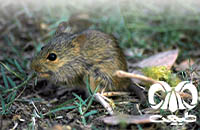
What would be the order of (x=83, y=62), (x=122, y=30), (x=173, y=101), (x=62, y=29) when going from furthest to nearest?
(x=122, y=30) < (x=62, y=29) < (x=83, y=62) < (x=173, y=101)

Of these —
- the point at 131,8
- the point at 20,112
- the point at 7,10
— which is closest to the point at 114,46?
the point at 20,112

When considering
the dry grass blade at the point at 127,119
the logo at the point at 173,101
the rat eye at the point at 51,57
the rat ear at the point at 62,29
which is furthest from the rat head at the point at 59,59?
the logo at the point at 173,101

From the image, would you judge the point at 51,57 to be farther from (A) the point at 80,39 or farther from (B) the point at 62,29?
(B) the point at 62,29

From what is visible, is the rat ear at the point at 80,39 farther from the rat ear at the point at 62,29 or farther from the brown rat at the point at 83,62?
the rat ear at the point at 62,29

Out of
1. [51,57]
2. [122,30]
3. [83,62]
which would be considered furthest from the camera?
[122,30]

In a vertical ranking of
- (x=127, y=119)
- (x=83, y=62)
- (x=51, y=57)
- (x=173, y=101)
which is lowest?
(x=127, y=119)

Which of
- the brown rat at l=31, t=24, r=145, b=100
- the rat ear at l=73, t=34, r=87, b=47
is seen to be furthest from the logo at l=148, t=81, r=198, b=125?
the rat ear at l=73, t=34, r=87, b=47

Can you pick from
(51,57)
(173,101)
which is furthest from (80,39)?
(173,101)
